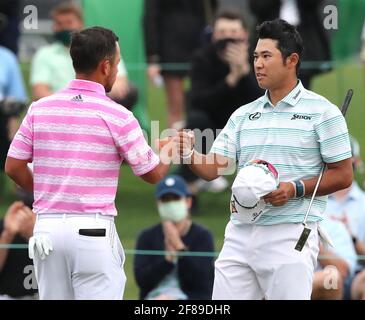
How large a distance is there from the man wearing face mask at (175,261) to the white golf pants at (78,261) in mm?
2478

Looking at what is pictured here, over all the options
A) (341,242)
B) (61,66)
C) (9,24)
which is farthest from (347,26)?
(341,242)

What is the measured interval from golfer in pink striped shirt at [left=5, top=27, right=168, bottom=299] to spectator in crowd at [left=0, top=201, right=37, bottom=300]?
227cm

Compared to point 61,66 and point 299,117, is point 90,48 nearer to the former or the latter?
point 299,117

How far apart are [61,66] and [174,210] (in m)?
3.02

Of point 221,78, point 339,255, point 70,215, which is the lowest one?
point 339,255

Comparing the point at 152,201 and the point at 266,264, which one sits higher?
the point at 266,264

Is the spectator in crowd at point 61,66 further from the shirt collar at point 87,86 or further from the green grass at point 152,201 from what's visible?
the shirt collar at point 87,86

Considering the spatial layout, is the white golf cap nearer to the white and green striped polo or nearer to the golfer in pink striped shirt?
the white and green striped polo

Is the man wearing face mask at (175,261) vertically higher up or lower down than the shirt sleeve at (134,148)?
lower down

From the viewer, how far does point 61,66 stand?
12.9 meters

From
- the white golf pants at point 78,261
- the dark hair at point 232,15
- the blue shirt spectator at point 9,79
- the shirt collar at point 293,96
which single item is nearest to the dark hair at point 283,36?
the shirt collar at point 293,96

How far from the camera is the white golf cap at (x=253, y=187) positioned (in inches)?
283

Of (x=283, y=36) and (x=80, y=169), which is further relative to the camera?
(x=283, y=36)
